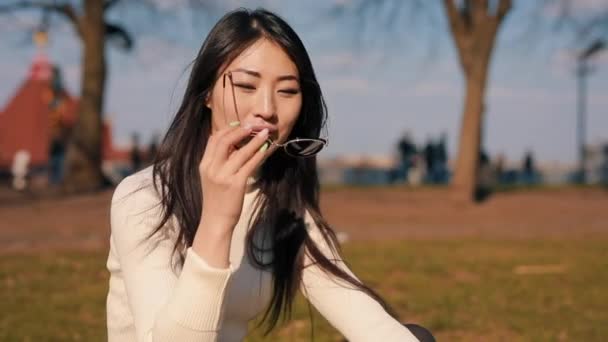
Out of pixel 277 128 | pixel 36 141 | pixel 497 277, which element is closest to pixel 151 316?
pixel 277 128

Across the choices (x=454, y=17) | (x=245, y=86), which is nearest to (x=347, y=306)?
(x=245, y=86)

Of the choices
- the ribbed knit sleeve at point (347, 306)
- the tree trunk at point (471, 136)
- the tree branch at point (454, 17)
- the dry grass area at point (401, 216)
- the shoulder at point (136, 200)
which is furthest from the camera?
the tree branch at point (454, 17)

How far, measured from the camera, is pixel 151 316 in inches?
83.7

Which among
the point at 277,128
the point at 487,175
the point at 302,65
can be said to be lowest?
the point at 487,175

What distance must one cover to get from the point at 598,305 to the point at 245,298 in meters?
4.56

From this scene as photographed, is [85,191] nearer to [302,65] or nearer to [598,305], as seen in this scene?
[598,305]

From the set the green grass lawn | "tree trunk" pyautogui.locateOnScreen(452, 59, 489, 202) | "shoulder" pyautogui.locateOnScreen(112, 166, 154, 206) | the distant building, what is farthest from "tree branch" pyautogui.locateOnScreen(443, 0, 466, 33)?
the distant building

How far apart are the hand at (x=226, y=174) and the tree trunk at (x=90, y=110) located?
14384 millimetres

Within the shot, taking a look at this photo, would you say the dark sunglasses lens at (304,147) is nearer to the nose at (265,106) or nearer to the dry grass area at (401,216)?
the nose at (265,106)

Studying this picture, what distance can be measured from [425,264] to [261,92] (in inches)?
240

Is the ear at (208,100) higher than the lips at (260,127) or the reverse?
higher

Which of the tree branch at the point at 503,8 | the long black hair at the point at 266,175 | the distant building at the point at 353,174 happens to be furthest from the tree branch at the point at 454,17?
the distant building at the point at 353,174

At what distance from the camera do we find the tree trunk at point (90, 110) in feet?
52.9

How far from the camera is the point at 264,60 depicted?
2.33m
